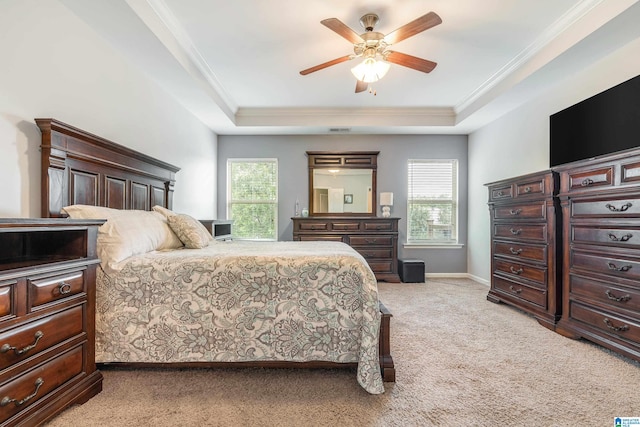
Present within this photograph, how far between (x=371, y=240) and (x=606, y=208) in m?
2.90

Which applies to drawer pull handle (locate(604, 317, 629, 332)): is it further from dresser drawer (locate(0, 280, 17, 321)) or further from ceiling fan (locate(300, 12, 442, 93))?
dresser drawer (locate(0, 280, 17, 321))

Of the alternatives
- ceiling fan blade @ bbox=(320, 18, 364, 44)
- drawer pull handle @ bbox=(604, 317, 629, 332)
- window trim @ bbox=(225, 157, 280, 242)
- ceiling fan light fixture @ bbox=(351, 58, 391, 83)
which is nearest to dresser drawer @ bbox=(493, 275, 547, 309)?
drawer pull handle @ bbox=(604, 317, 629, 332)

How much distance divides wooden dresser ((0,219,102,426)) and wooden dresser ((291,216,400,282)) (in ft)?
11.0

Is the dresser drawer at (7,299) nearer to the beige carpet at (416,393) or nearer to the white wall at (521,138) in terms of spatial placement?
the beige carpet at (416,393)

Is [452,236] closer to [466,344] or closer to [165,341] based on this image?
[466,344]

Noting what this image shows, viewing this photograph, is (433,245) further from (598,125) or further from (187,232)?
(187,232)

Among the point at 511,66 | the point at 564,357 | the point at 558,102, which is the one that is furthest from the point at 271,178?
the point at 564,357

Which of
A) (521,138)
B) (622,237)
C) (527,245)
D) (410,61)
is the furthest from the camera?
(521,138)

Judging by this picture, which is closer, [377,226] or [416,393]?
[416,393]

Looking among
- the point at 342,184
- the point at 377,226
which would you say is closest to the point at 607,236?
the point at 377,226

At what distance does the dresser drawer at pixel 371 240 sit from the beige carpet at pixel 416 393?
243 cm

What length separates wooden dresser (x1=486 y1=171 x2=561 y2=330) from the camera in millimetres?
2830

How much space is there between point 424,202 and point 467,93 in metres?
1.87

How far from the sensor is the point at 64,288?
1.50 m
